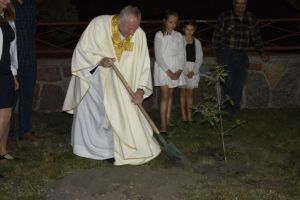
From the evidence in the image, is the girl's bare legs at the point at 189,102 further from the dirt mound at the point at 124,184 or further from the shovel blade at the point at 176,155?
the dirt mound at the point at 124,184

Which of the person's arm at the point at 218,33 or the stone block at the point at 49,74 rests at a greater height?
the person's arm at the point at 218,33

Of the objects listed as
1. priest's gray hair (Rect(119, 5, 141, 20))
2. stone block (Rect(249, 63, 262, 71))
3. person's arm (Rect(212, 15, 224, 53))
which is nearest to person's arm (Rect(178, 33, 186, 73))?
person's arm (Rect(212, 15, 224, 53))

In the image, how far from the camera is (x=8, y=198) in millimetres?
5641

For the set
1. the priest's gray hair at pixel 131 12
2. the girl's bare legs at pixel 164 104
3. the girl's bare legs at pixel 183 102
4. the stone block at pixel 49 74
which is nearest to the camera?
the priest's gray hair at pixel 131 12

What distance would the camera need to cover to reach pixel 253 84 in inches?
369

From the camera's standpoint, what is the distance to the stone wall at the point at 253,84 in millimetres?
9211

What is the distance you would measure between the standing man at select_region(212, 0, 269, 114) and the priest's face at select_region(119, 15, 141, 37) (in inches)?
99.5

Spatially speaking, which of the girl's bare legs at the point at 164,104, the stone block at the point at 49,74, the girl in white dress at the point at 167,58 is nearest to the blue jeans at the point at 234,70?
the girl in white dress at the point at 167,58

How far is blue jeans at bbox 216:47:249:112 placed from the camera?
8.59 meters

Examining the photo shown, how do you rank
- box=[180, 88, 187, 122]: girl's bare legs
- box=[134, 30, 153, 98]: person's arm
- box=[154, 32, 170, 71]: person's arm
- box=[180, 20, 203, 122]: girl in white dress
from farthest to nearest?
box=[180, 88, 187, 122]: girl's bare legs → box=[180, 20, 203, 122]: girl in white dress → box=[154, 32, 170, 71]: person's arm → box=[134, 30, 153, 98]: person's arm

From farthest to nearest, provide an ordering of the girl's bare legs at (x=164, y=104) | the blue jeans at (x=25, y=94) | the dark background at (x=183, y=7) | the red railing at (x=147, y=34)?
the dark background at (x=183, y=7) < the red railing at (x=147, y=34) < the girl's bare legs at (x=164, y=104) < the blue jeans at (x=25, y=94)

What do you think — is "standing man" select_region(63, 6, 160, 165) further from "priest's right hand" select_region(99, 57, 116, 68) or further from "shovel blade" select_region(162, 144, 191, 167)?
"shovel blade" select_region(162, 144, 191, 167)

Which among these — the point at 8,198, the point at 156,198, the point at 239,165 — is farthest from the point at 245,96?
the point at 8,198

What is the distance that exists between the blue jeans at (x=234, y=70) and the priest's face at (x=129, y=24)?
2.61 metres
